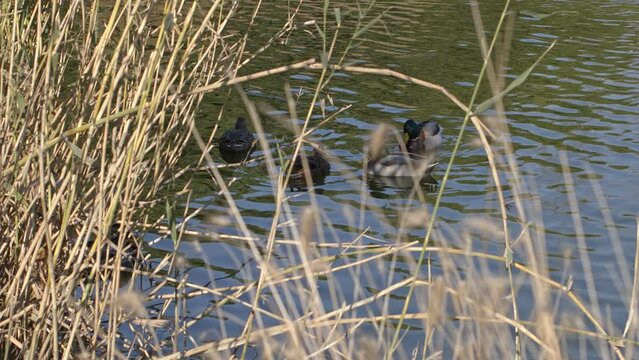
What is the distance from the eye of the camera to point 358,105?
40.1 feet

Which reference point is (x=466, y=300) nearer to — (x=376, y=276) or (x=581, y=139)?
(x=376, y=276)

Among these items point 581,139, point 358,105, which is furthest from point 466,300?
point 358,105

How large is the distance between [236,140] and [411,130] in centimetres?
171

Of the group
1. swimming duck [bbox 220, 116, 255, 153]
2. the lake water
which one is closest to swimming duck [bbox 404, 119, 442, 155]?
the lake water

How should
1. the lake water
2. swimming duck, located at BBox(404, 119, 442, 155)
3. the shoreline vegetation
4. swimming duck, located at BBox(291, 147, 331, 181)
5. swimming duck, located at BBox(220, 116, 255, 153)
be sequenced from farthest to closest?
swimming duck, located at BBox(220, 116, 255, 153)
swimming duck, located at BBox(404, 119, 442, 155)
swimming duck, located at BBox(291, 147, 331, 181)
the lake water
the shoreline vegetation

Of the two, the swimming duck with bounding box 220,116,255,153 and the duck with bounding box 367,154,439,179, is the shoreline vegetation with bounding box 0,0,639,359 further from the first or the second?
the swimming duck with bounding box 220,116,255,153

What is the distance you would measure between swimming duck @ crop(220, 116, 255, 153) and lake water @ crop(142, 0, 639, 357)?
211 millimetres

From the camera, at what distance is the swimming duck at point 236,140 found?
435 inches

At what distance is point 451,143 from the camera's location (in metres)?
11.2

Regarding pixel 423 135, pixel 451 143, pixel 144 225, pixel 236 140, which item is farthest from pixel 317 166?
pixel 144 225

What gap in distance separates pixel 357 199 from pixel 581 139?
2958mm

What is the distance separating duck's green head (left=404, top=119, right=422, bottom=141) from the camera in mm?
11109

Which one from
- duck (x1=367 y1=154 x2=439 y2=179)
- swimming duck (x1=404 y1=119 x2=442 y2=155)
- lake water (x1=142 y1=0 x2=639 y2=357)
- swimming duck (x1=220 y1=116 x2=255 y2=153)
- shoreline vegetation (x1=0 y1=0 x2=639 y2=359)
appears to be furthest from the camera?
swimming duck (x1=220 y1=116 x2=255 y2=153)

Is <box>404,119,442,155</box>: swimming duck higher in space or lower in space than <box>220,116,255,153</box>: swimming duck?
higher
